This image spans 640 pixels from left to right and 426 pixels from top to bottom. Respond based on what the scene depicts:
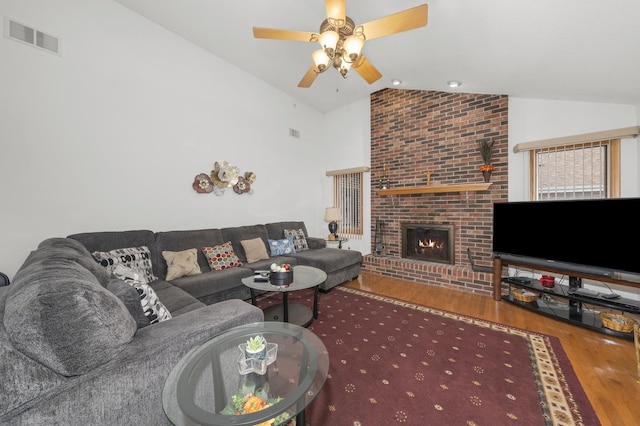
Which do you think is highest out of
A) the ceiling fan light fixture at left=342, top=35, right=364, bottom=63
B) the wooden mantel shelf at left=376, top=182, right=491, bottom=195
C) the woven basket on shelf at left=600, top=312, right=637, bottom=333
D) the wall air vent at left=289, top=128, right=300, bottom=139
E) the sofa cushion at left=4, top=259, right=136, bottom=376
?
the wall air vent at left=289, top=128, right=300, bottom=139

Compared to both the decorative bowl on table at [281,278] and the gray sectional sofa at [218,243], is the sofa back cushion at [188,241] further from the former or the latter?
the decorative bowl on table at [281,278]

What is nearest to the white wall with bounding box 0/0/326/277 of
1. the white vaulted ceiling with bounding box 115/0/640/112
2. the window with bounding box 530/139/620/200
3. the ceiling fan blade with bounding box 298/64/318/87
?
the white vaulted ceiling with bounding box 115/0/640/112

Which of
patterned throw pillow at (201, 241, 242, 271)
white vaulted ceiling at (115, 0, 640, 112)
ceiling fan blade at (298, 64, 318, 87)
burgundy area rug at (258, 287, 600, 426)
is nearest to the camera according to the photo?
burgundy area rug at (258, 287, 600, 426)

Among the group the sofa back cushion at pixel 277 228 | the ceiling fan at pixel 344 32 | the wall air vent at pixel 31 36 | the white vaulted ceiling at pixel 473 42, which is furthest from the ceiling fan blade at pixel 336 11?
the sofa back cushion at pixel 277 228

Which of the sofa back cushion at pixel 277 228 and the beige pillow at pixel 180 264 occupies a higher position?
the sofa back cushion at pixel 277 228

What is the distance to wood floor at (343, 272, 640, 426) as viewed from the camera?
61.2 inches

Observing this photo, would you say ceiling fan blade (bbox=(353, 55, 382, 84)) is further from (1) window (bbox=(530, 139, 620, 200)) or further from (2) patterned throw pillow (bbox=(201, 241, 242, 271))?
(2) patterned throw pillow (bbox=(201, 241, 242, 271))

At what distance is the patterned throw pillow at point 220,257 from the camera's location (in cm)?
313

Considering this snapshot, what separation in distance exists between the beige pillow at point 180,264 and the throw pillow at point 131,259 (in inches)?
6.4

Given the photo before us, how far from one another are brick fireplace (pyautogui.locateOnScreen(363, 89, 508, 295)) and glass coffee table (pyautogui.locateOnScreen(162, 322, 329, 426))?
3.16 meters

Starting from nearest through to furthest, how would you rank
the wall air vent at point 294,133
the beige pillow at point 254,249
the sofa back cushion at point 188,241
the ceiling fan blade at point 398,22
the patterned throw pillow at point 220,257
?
the ceiling fan blade at point 398,22
the sofa back cushion at point 188,241
the patterned throw pillow at point 220,257
the beige pillow at point 254,249
the wall air vent at point 294,133

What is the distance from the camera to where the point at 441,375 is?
71.3 inches

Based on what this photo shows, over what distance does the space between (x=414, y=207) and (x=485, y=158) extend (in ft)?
4.24

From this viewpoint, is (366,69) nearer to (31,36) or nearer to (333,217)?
(333,217)
